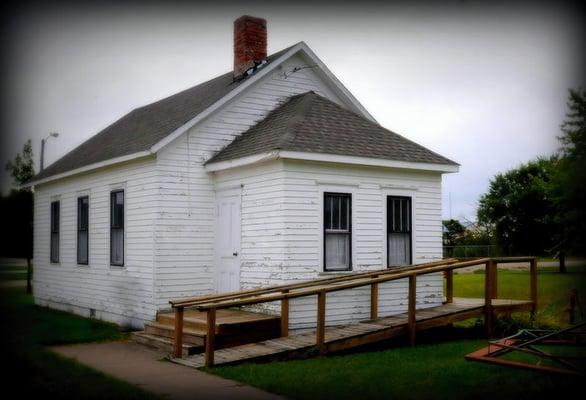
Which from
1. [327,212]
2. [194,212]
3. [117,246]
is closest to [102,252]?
[117,246]

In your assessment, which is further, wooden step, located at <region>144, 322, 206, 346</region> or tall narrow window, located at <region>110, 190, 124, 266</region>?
tall narrow window, located at <region>110, 190, 124, 266</region>

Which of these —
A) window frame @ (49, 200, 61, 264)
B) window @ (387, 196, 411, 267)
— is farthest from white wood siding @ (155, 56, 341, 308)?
window frame @ (49, 200, 61, 264)

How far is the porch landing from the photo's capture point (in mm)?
10273

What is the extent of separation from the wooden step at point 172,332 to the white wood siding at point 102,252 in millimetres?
927

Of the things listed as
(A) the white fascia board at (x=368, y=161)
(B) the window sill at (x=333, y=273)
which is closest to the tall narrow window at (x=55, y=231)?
(B) the window sill at (x=333, y=273)

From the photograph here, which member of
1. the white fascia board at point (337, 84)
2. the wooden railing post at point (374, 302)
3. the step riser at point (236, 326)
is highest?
the white fascia board at point (337, 84)

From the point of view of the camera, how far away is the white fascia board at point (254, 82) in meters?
14.0

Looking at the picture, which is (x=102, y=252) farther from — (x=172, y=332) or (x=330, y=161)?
(x=330, y=161)

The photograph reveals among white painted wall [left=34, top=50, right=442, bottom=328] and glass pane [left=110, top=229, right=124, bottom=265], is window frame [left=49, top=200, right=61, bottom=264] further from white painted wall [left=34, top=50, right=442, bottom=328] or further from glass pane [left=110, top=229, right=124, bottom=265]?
glass pane [left=110, top=229, right=124, bottom=265]

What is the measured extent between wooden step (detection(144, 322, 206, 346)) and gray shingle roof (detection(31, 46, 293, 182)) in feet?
12.7

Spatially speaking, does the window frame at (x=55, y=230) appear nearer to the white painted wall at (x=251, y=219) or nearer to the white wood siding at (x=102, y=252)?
the white wood siding at (x=102, y=252)

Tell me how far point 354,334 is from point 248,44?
8.39m

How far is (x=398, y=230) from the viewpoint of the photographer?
14172 millimetres

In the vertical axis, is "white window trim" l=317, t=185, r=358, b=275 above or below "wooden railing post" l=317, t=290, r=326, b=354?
above
